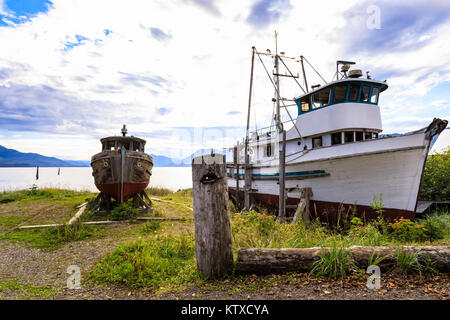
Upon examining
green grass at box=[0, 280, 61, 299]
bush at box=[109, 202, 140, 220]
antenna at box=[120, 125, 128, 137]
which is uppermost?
antenna at box=[120, 125, 128, 137]

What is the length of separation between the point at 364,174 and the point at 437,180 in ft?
20.2

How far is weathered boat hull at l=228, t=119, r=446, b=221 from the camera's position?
8.09m

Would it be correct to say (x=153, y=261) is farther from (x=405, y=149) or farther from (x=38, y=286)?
(x=405, y=149)

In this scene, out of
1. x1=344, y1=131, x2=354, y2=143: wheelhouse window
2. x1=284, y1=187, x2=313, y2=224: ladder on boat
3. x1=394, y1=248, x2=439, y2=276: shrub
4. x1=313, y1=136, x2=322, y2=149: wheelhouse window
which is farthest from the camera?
x1=313, y1=136, x2=322, y2=149: wheelhouse window

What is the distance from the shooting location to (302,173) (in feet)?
36.4

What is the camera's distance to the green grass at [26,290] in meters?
3.89

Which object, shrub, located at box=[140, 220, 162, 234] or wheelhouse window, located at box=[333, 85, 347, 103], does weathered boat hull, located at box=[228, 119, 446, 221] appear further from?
shrub, located at box=[140, 220, 162, 234]

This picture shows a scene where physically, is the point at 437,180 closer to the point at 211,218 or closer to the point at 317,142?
the point at 317,142

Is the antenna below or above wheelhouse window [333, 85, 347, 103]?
below

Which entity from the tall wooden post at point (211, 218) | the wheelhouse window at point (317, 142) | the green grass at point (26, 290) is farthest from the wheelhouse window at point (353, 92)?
the green grass at point (26, 290)

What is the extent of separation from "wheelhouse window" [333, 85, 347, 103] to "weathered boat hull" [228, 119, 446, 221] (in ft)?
8.05

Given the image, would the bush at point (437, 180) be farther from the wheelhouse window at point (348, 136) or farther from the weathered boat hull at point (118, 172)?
the weathered boat hull at point (118, 172)

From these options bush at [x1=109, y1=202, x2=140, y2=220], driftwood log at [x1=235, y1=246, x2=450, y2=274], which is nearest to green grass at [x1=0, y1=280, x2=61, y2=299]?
driftwood log at [x1=235, y1=246, x2=450, y2=274]

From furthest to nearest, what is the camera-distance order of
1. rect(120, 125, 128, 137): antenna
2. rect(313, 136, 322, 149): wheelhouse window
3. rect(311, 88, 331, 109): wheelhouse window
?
rect(120, 125, 128, 137): antenna < rect(313, 136, 322, 149): wheelhouse window < rect(311, 88, 331, 109): wheelhouse window
